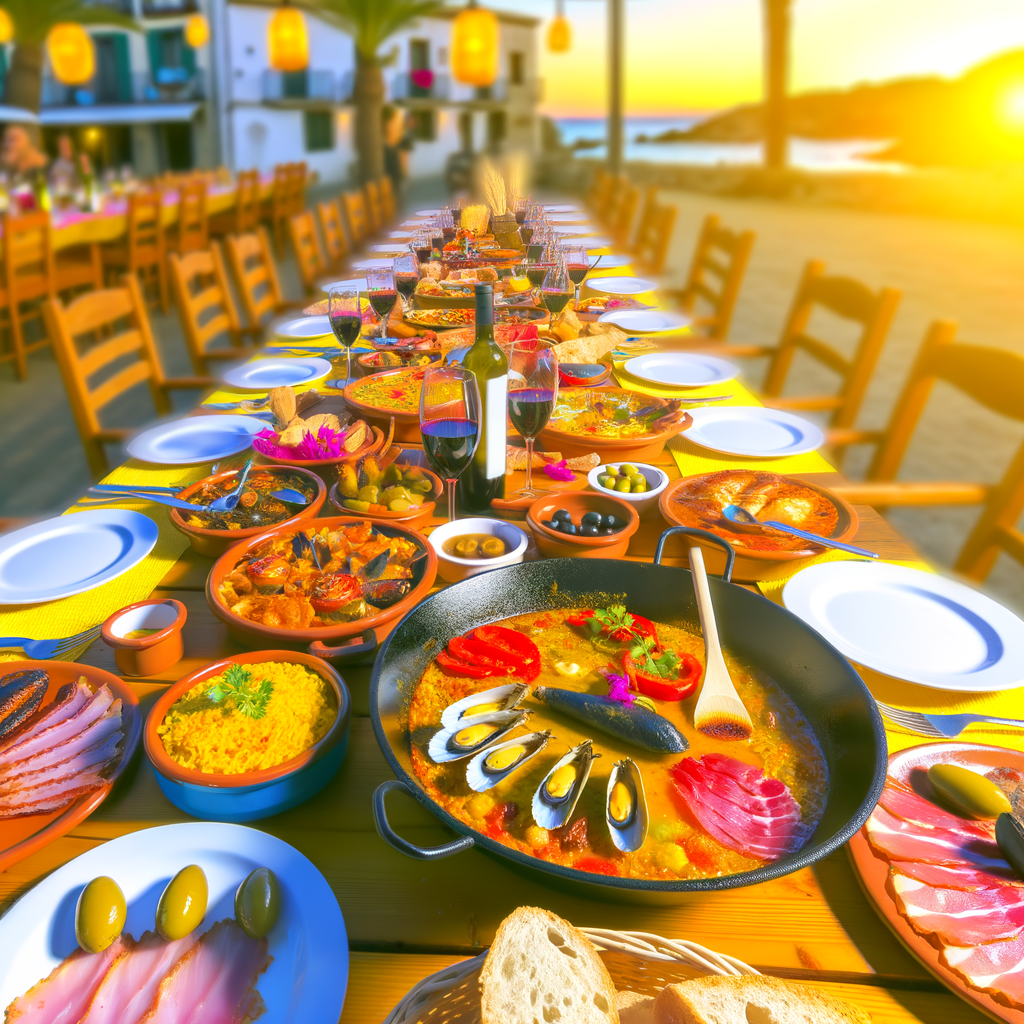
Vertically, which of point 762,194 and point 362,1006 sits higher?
point 762,194

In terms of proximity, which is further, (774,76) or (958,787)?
(774,76)

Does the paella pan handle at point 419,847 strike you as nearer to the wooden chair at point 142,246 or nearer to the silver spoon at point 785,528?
the silver spoon at point 785,528

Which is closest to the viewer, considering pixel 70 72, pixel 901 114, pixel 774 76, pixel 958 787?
pixel 958 787

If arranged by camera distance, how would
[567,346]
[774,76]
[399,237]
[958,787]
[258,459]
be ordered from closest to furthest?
1. [958,787]
2. [258,459]
3. [567,346]
4. [399,237]
5. [774,76]

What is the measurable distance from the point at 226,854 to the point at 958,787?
724 millimetres

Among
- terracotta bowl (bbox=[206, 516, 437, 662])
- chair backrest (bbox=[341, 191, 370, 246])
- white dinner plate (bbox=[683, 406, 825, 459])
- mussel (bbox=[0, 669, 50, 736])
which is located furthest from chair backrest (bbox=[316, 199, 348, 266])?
mussel (bbox=[0, 669, 50, 736])

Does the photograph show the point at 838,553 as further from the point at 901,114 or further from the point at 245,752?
the point at 901,114

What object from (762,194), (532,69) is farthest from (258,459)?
(532,69)

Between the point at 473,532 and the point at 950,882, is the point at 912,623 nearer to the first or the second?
the point at 950,882

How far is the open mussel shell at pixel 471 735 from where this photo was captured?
79 centimetres

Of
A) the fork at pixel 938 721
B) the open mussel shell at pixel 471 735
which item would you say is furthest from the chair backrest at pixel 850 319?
the open mussel shell at pixel 471 735

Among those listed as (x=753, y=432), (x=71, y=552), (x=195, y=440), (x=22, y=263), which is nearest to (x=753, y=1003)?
(x=71, y=552)

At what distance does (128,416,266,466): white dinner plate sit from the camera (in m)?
1.60

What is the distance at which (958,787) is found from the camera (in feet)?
2.42
